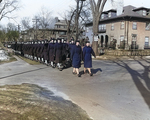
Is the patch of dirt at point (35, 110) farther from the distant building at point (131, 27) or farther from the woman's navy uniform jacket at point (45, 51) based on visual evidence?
the distant building at point (131, 27)

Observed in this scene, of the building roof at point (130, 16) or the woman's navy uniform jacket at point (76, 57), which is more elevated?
the building roof at point (130, 16)

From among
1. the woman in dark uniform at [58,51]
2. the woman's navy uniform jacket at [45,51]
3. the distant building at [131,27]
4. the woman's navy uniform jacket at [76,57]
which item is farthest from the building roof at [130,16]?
the woman's navy uniform jacket at [76,57]

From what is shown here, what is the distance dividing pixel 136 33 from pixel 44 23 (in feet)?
94.6

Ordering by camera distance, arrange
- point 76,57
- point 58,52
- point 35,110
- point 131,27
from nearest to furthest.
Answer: point 35,110 → point 76,57 → point 58,52 → point 131,27

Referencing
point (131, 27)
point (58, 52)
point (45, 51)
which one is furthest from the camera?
point (131, 27)

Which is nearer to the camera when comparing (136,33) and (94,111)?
(94,111)

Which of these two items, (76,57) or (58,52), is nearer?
(76,57)

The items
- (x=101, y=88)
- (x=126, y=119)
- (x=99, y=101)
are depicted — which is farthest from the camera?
(x=101, y=88)

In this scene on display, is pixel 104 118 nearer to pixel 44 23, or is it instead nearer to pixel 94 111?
pixel 94 111

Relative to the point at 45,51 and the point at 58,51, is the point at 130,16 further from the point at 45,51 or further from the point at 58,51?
the point at 58,51

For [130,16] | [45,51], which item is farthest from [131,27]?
[45,51]

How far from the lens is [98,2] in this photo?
21.0m

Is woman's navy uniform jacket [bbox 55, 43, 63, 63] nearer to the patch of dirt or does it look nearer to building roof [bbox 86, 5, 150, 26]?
the patch of dirt

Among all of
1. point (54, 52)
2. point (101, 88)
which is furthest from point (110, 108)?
point (54, 52)
